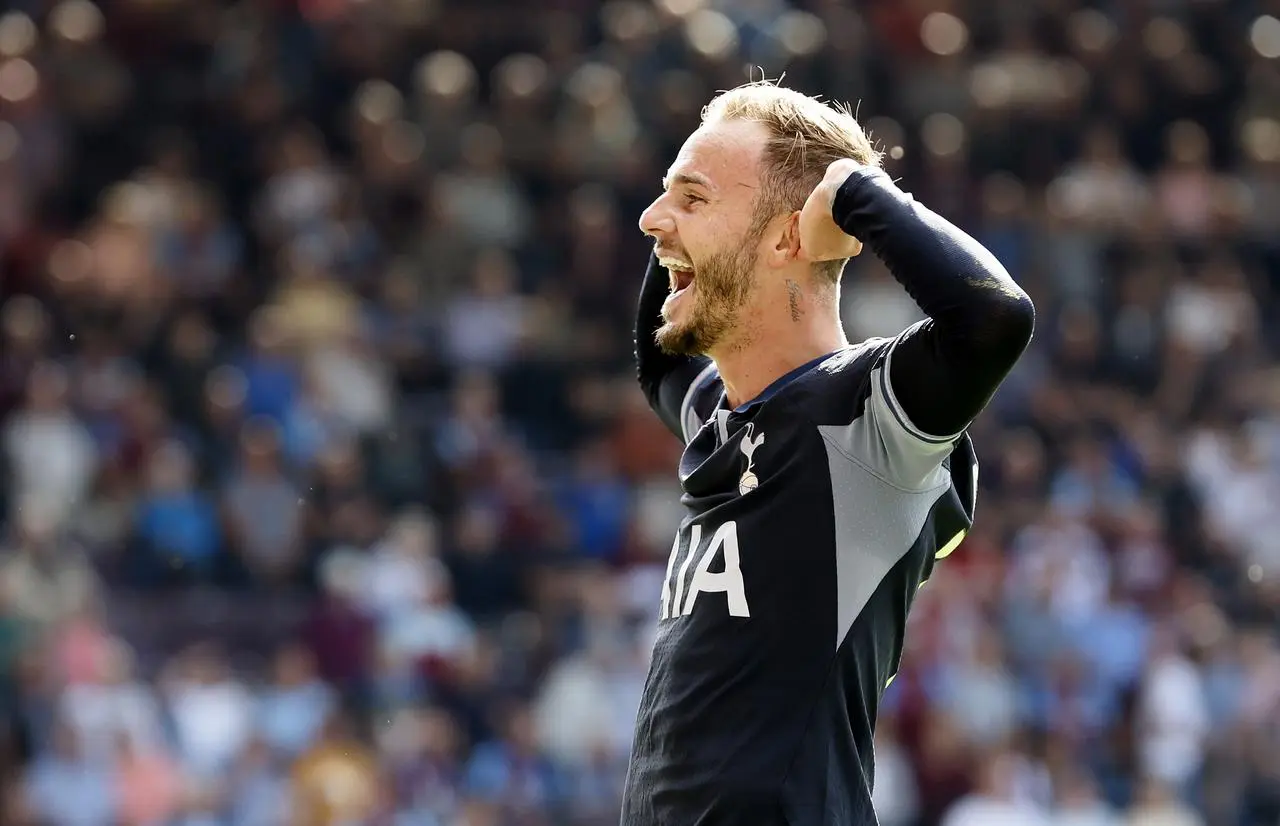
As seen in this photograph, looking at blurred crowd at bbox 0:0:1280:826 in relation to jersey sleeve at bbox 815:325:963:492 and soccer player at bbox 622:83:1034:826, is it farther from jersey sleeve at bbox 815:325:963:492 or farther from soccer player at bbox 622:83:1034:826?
jersey sleeve at bbox 815:325:963:492

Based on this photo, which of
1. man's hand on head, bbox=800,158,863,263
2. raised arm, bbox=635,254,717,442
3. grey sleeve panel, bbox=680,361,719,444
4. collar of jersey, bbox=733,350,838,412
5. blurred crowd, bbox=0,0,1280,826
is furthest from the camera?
blurred crowd, bbox=0,0,1280,826

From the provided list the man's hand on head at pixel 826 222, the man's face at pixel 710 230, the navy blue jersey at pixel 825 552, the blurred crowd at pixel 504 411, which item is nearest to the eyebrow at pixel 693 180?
the man's face at pixel 710 230

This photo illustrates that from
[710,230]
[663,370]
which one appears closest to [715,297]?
[710,230]

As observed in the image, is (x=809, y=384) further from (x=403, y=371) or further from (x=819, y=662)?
(x=403, y=371)

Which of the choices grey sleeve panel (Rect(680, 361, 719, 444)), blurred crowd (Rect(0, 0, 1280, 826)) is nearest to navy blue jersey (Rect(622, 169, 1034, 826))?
grey sleeve panel (Rect(680, 361, 719, 444))

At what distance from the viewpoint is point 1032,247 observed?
1375cm

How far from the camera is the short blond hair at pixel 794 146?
346 cm

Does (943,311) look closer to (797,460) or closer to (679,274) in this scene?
(797,460)

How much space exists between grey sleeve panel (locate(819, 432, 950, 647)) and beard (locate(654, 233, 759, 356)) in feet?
1.08

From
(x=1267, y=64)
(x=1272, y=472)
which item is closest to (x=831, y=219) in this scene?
(x=1272, y=472)

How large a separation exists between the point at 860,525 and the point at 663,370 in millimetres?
1073

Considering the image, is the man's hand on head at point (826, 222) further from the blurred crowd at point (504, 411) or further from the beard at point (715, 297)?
the blurred crowd at point (504, 411)

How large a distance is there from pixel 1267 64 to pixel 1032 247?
3.55 m

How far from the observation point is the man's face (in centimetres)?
346
